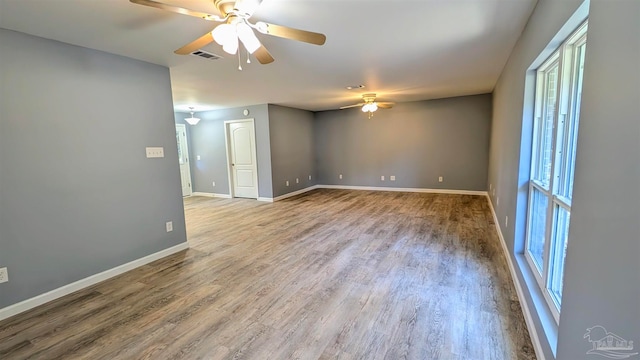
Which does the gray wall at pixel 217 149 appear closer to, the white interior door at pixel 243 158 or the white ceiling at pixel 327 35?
the white interior door at pixel 243 158

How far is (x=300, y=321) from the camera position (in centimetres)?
219

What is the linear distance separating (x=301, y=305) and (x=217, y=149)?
6136 millimetres

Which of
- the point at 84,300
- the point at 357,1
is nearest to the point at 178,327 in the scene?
the point at 84,300

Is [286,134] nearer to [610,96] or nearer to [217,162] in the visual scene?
[217,162]

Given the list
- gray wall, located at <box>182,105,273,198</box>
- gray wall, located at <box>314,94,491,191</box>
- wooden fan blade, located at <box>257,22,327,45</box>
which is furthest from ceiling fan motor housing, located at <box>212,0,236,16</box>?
gray wall, located at <box>314,94,491,191</box>

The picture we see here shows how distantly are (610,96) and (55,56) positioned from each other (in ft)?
12.9

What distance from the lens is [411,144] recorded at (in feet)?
24.1

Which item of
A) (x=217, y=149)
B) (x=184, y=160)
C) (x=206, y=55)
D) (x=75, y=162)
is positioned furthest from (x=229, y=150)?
(x=75, y=162)

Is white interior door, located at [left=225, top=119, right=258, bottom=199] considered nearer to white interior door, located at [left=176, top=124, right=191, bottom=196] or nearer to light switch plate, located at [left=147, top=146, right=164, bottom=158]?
white interior door, located at [left=176, top=124, right=191, bottom=196]

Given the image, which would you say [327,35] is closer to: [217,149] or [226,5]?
[226,5]

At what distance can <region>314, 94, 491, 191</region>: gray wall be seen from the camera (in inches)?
263

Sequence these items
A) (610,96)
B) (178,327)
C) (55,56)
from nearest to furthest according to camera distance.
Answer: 1. (610,96)
2. (178,327)
3. (55,56)

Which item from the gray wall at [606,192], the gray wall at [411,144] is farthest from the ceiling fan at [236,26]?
the gray wall at [411,144]

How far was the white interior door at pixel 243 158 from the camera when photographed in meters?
7.05
